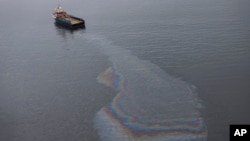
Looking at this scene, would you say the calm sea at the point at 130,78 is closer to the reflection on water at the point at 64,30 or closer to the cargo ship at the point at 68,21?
the reflection on water at the point at 64,30

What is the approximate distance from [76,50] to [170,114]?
167 ft

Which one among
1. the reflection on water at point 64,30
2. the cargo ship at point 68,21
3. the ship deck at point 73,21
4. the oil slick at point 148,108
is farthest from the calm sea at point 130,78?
the ship deck at point 73,21

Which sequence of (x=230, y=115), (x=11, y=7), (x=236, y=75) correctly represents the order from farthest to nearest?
(x=11, y=7), (x=236, y=75), (x=230, y=115)

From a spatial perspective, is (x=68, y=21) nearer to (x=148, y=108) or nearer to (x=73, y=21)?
(x=73, y=21)

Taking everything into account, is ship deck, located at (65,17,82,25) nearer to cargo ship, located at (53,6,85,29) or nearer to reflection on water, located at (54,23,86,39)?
cargo ship, located at (53,6,85,29)

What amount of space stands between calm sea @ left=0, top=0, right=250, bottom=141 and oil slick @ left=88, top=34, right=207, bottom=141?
0.58ft

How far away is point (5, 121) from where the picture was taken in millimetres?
65062

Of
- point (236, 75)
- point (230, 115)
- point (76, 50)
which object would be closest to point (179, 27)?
point (76, 50)

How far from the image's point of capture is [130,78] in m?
77.7

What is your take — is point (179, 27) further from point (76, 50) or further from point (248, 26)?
point (76, 50)

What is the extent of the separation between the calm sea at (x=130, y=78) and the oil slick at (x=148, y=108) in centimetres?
18

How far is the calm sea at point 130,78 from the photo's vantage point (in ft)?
195

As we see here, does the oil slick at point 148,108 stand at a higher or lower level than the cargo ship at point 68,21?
lower

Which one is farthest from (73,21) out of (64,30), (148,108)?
(148,108)
